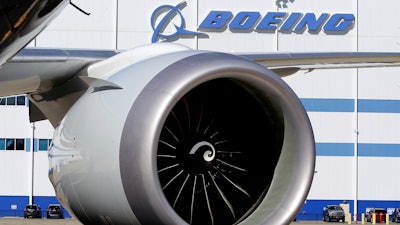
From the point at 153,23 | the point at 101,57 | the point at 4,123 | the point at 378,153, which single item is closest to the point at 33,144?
the point at 4,123

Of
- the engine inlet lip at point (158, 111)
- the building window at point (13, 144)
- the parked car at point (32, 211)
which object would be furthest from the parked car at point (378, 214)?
the engine inlet lip at point (158, 111)

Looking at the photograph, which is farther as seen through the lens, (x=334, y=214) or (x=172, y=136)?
(x=334, y=214)

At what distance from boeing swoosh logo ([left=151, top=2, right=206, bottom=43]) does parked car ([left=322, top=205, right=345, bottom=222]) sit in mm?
10146

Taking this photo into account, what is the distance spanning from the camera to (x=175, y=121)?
6.54 m

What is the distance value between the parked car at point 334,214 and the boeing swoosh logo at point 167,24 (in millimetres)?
10146

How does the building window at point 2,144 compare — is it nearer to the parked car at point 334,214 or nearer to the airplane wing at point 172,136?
the parked car at point 334,214

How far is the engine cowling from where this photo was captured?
5781mm

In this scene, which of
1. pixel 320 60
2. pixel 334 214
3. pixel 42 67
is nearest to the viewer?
pixel 42 67

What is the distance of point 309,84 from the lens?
42.2 m

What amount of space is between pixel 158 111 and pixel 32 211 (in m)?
36.2

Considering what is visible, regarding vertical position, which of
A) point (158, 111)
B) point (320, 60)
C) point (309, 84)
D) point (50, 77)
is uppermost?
point (309, 84)

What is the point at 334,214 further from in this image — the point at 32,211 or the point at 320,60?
the point at 320,60

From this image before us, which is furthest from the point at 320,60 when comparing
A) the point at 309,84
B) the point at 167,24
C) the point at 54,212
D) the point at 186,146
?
the point at 54,212

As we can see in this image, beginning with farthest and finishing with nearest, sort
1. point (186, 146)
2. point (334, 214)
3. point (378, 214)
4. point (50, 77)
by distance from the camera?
point (378, 214)
point (334, 214)
point (50, 77)
point (186, 146)
